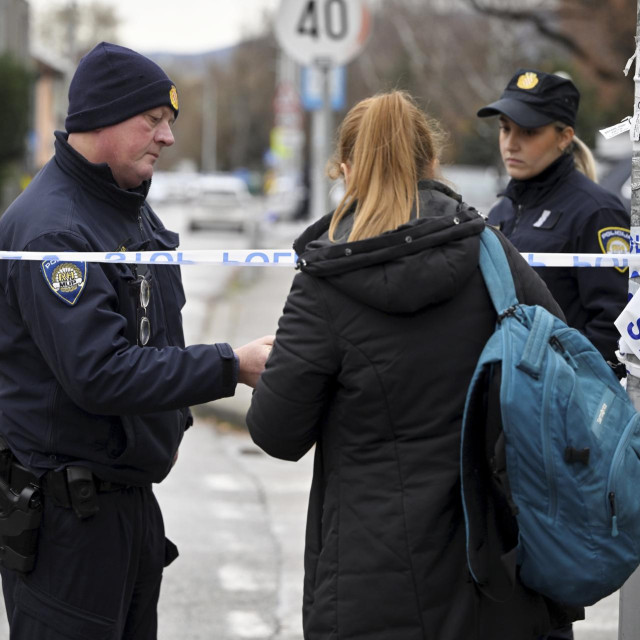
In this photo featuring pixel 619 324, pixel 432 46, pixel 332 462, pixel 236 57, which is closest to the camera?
pixel 332 462

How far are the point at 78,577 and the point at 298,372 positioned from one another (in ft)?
3.02

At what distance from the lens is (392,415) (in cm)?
240

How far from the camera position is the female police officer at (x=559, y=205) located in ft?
12.7

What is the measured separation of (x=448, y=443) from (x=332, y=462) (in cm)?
27

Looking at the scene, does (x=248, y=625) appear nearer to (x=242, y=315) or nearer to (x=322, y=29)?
(x=322, y=29)

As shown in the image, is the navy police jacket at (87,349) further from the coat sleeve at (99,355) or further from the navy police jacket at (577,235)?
the navy police jacket at (577,235)

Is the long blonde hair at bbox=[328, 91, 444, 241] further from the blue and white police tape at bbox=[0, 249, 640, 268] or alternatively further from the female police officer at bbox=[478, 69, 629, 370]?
the female police officer at bbox=[478, 69, 629, 370]

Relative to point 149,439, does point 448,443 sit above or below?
above

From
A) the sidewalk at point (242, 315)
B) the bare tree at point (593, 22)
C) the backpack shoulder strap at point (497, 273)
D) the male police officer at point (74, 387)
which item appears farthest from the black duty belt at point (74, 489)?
the bare tree at point (593, 22)

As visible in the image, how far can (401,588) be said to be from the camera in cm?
240

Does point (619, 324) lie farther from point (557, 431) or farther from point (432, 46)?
point (432, 46)

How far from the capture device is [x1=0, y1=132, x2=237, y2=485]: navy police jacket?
8.81 ft

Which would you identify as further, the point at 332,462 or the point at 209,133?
the point at 209,133

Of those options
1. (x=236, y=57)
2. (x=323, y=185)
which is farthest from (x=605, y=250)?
(x=236, y=57)
